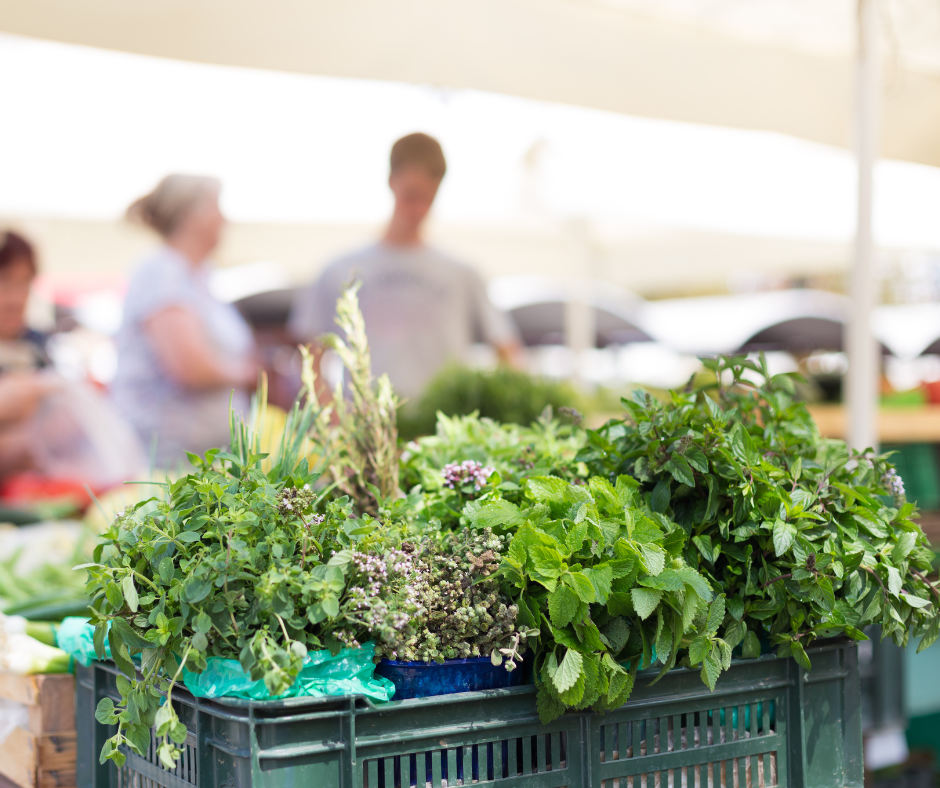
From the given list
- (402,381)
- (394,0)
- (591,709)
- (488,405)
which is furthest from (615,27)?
(591,709)

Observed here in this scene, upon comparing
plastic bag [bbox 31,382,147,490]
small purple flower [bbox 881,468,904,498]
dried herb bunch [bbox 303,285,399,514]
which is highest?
plastic bag [bbox 31,382,147,490]

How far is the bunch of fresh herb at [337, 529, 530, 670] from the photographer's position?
1215 millimetres

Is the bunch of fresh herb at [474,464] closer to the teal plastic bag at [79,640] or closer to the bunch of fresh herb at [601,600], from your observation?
the bunch of fresh herb at [601,600]

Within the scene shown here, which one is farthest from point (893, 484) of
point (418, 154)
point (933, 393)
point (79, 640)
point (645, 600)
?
point (933, 393)

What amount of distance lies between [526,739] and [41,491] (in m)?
4.17

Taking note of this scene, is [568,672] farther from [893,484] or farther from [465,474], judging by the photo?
[893,484]

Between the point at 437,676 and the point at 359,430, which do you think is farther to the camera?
the point at 359,430

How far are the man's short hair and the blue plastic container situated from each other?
2906mm

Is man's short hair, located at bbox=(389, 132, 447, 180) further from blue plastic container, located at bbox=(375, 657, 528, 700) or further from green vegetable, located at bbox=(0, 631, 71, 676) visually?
blue plastic container, located at bbox=(375, 657, 528, 700)

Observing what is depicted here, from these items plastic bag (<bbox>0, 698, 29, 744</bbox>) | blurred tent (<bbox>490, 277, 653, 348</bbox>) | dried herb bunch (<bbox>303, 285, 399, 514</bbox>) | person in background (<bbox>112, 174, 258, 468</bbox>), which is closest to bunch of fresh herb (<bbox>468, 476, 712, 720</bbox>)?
dried herb bunch (<bbox>303, 285, 399, 514</bbox>)

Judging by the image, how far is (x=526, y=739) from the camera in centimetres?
127

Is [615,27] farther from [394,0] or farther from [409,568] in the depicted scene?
[409,568]

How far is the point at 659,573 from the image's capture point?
1254 mm

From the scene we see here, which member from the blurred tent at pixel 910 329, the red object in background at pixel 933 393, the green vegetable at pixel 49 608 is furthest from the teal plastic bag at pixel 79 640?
the blurred tent at pixel 910 329
